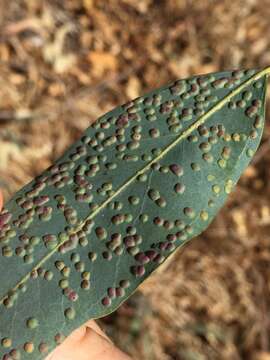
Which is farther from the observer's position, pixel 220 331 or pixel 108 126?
pixel 220 331

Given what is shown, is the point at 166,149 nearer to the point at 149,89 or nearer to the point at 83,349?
the point at 83,349

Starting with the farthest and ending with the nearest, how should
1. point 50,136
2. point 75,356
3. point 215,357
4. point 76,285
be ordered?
1. point 50,136
2. point 215,357
3. point 75,356
4. point 76,285

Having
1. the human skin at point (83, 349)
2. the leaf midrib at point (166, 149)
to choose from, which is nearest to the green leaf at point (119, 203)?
the leaf midrib at point (166, 149)

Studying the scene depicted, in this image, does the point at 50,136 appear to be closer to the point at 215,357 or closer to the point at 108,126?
the point at 215,357

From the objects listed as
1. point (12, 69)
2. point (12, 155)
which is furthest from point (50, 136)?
point (12, 69)

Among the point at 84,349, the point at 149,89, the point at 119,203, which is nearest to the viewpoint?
the point at 119,203

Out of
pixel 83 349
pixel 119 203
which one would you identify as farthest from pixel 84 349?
pixel 119 203
